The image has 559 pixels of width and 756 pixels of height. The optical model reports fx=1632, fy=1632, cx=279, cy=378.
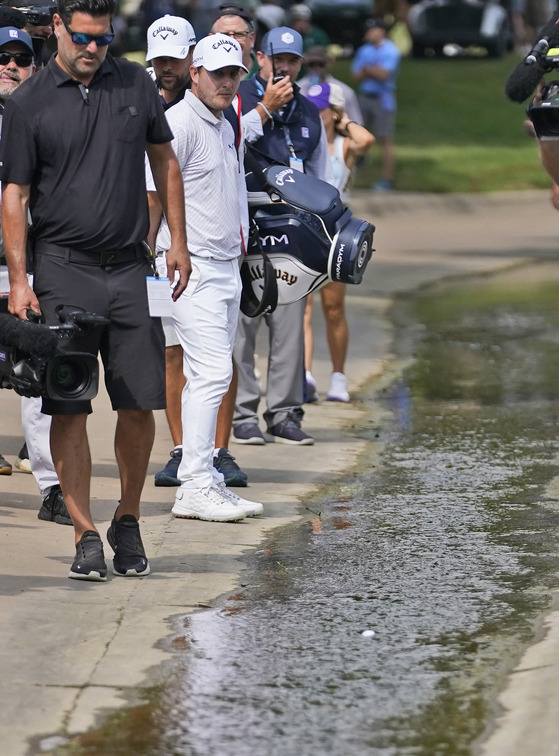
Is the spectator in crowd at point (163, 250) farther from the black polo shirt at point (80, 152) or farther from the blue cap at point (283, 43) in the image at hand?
the black polo shirt at point (80, 152)

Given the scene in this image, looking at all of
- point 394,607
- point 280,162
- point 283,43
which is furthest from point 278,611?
point 283,43

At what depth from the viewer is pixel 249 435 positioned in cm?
897

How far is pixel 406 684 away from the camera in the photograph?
4.95 m

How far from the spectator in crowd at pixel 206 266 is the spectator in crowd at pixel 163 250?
0.27 metres

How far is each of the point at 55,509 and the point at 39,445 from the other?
323mm

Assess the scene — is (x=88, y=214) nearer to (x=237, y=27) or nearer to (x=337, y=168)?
(x=237, y=27)

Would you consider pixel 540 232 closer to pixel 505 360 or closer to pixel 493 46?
pixel 505 360

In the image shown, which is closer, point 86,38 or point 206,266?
point 86,38

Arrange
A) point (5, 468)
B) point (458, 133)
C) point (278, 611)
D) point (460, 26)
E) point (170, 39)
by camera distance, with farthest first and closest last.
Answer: point (460, 26), point (458, 133), point (5, 468), point (170, 39), point (278, 611)

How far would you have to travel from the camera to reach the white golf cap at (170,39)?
7.46 metres

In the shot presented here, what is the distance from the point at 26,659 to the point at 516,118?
24.7m

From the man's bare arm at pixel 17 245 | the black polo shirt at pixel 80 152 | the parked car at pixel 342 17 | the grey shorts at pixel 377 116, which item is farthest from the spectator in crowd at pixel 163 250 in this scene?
the parked car at pixel 342 17

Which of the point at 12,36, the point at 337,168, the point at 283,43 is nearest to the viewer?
the point at 12,36

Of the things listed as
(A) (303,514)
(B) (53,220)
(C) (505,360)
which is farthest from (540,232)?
(B) (53,220)
